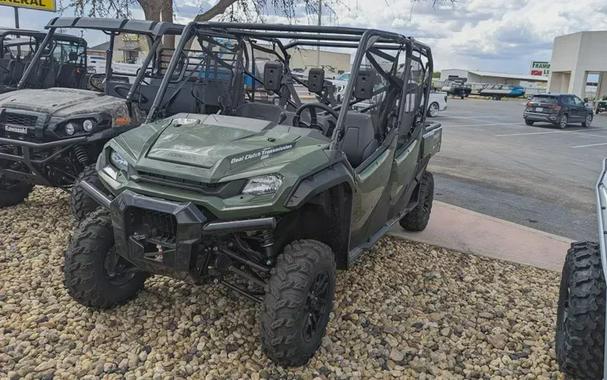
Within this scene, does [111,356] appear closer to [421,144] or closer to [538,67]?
[421,144]

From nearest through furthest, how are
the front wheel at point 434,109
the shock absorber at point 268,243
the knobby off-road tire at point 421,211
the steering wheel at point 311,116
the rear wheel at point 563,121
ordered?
the shock absorber at point 268,243 → the steering wheel at point 311,116 → the knobby off-road tire at point 421,211 → the rear wheel at point 563,121 → the front wheel at point 434,109

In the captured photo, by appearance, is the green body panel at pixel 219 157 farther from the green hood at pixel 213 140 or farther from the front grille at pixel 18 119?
the front grille at pixel 18 119

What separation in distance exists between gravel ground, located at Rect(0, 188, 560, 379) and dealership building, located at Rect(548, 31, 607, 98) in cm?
4171

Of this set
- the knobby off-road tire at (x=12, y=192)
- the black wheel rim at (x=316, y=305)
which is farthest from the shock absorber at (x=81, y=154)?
the black wheel rim at (x=316, y=305)

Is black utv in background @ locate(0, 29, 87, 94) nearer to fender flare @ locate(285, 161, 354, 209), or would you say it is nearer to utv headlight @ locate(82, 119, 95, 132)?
utv headlight @ locate(82, 119, 95, 132)

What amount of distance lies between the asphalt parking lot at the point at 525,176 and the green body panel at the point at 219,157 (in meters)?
4.66

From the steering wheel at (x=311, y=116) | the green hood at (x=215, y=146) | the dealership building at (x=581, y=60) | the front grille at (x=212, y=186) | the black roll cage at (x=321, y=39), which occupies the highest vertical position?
the dealership building at (x=581, y=60)

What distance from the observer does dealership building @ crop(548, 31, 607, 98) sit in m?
39.7

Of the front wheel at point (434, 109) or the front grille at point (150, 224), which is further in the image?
the front wheel at point (434, 109)

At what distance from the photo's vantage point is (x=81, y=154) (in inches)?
204

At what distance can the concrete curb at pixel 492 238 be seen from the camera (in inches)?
209

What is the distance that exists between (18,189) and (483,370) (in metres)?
5.09

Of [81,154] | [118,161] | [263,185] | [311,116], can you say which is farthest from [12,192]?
[263,185]

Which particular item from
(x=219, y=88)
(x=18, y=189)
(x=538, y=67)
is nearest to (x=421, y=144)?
(x=219, y=88)
